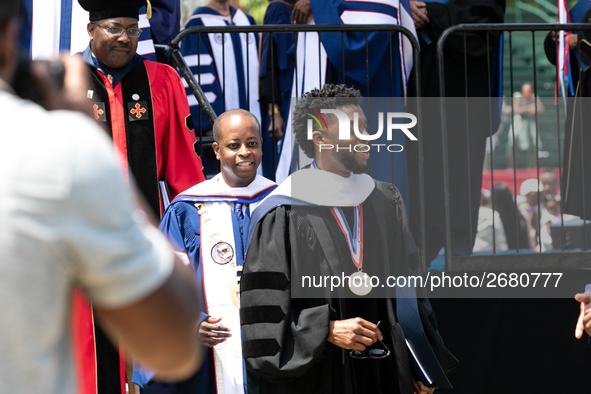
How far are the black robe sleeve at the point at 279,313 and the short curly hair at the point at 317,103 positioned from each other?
57 centimetres

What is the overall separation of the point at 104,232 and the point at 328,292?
2.26 metres

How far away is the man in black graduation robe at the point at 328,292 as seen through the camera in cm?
299

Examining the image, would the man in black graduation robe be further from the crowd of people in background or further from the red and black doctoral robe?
the crowd of people in background

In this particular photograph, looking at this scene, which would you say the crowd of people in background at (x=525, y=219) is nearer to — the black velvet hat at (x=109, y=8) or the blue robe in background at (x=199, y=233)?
the blue robe in background at (x=199, y=233)

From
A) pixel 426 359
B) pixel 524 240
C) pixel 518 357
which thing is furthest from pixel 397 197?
pixel 524 240

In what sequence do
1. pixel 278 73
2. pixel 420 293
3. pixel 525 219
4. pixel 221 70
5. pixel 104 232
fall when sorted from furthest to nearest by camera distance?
pixel 525 219
pixel 221 70
pixel 278 73
pixel 420 293
pixel 104 232

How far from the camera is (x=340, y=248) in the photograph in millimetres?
3197

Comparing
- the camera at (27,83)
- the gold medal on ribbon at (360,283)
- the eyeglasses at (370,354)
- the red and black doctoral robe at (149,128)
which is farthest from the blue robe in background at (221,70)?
the camera at (27,83)

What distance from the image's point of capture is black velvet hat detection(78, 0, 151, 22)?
423 cm

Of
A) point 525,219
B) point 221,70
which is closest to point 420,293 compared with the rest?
point 221,70

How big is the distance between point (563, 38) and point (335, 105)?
2652 millimetres

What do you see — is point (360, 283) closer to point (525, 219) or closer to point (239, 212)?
point (239, 212)

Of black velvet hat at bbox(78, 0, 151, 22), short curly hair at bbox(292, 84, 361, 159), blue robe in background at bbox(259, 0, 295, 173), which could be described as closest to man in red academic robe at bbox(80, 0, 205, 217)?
black velvet hat at bbox(78, 0, 151, 22)

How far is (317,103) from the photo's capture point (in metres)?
3.66
